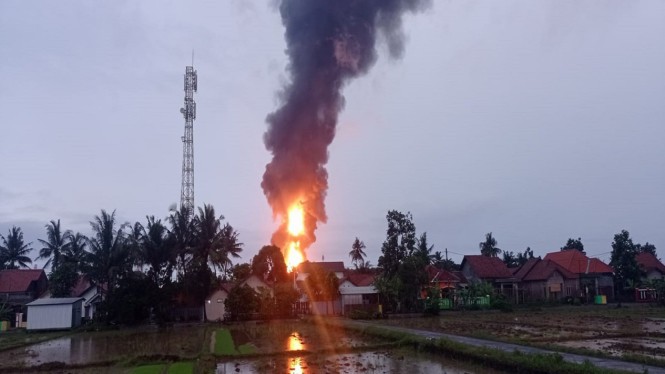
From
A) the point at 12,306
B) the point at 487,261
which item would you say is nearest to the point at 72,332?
the point at 12,306

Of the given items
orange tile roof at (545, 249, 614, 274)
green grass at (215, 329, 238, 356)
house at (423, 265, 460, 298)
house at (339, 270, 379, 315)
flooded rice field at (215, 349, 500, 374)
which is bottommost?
green grass at (215, 329, 238, 356)

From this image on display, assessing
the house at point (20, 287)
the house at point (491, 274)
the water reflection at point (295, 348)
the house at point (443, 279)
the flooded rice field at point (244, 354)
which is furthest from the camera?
the house at point (491, 274)

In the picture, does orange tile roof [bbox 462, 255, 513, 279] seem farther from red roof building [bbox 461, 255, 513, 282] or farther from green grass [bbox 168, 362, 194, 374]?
green grass [bbox 168, 362, 194, 374]

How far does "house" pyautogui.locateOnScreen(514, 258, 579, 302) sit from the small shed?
160 ft

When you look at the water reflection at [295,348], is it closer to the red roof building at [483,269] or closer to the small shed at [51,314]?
the small shed at [51,314]

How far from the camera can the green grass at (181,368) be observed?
20203 millimetres

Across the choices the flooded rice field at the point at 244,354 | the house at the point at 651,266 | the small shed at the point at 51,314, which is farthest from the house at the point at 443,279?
the small shed at the point at 51,314

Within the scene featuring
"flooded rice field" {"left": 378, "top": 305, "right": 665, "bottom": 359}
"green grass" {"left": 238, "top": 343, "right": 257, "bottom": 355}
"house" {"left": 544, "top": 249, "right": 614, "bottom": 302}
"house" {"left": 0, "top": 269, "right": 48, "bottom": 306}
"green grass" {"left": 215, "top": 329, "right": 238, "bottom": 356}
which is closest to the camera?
"flooded rice field" {"left": 378, "top": 305, "right": 665, "bottom": 359}

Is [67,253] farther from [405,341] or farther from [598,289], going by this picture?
[598,289]

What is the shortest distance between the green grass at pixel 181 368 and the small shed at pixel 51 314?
3021 centimetres

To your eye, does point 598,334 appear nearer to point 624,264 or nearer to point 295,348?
point 295,348

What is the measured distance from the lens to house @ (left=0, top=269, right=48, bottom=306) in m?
56.0

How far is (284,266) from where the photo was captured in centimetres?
6400

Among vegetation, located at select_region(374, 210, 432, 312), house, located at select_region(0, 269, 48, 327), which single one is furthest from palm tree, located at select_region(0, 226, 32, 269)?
vegetation, located at select_region(374, 210, 432, 312)
